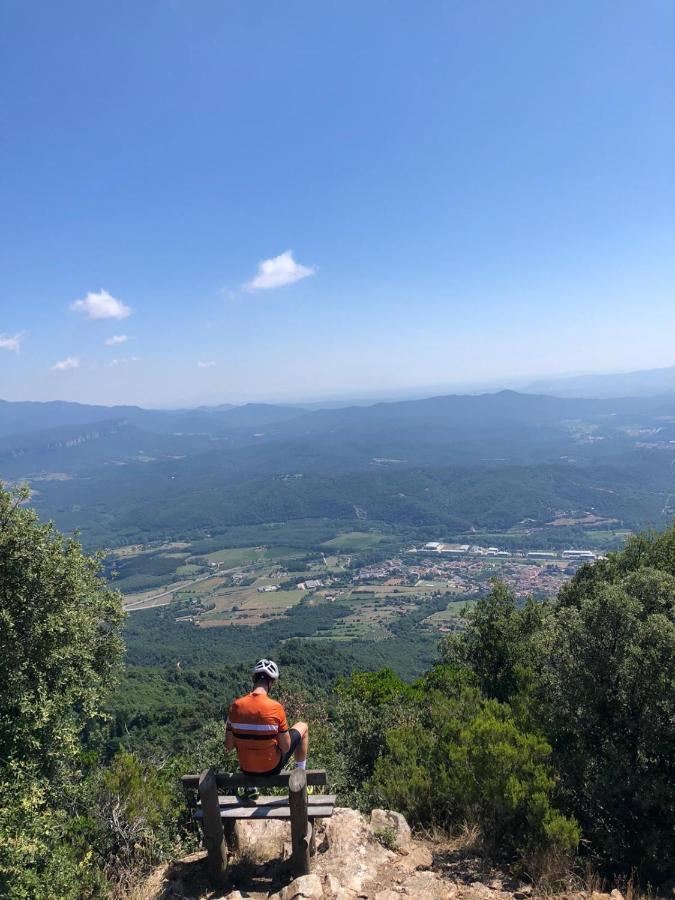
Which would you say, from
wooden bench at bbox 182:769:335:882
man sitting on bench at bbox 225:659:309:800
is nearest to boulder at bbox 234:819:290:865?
wooden bench at bbox 182:769:335:882

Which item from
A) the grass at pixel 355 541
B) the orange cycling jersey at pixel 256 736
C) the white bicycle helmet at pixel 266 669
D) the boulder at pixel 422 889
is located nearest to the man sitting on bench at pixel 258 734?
the orange cycling jersey at pixel 256 736

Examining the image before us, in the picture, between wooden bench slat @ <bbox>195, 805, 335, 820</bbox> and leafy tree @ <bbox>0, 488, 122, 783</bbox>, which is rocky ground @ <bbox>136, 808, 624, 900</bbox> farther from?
leafy tree @ <bbox>0, 488, 122, 783</bbox>

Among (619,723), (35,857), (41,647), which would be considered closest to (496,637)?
(619,723)

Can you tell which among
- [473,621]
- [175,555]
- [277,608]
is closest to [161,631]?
[277,608]

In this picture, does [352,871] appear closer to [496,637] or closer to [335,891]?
[335,891]

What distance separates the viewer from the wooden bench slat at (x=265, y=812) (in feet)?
17.8

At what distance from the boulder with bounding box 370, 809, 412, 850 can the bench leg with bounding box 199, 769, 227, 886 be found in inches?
80.9

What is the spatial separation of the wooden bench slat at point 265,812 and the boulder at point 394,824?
1.41 metres

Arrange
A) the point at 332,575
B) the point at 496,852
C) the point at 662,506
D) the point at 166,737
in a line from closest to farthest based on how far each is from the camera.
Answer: the point at 496,852
the point at 166,737
the point at 332,575
the point at 662,506

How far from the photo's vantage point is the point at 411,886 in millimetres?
5535

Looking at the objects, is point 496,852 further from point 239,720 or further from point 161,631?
point 161,631

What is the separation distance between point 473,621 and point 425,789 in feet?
38.9

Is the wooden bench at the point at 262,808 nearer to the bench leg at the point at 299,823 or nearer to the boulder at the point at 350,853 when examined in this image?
the bench leg at the point at 299,823

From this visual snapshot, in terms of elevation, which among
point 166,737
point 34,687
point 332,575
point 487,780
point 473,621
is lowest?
point 332,575
